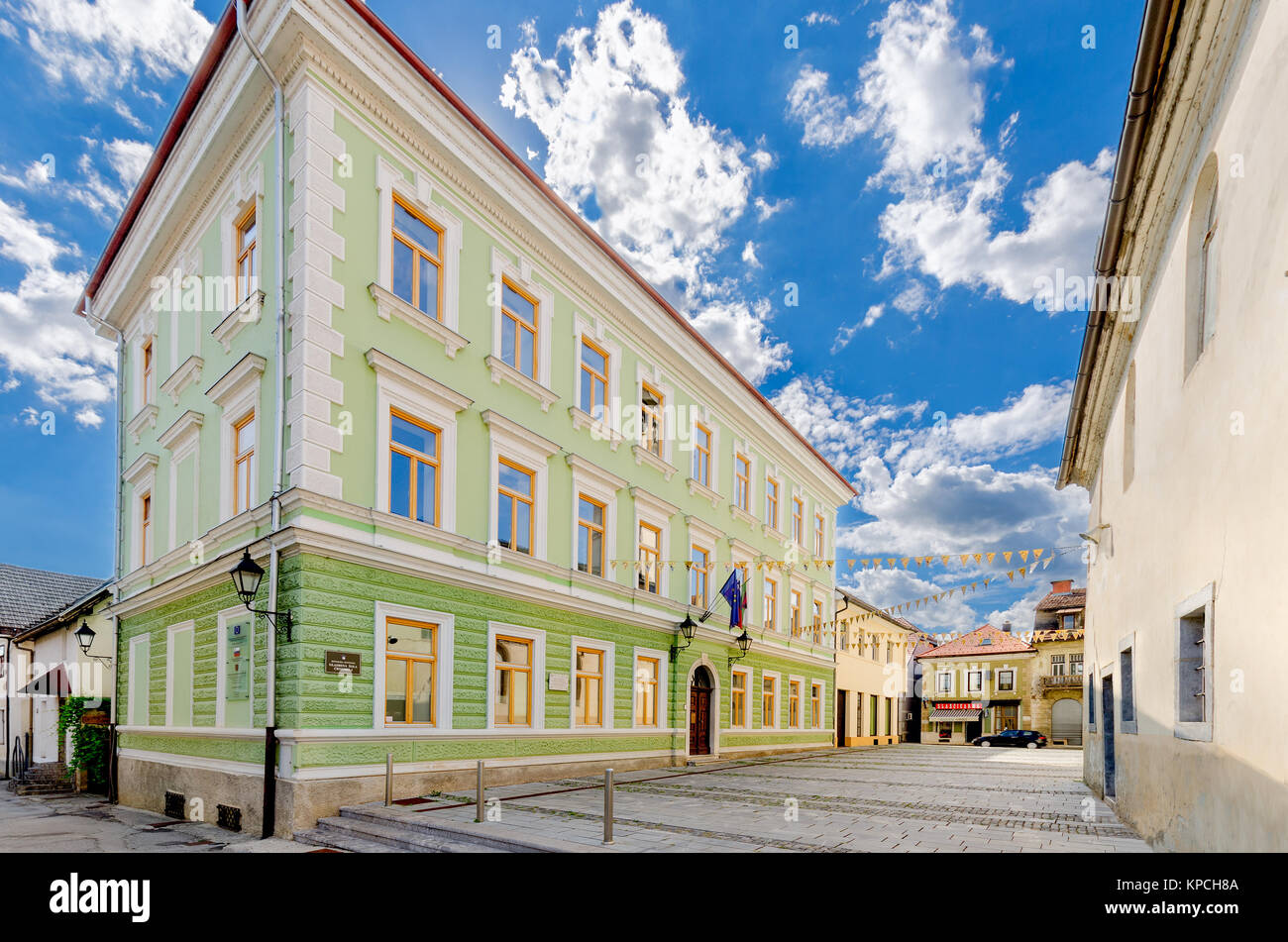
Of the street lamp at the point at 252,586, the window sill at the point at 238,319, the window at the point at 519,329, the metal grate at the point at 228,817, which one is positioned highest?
the window at the point at 519,329

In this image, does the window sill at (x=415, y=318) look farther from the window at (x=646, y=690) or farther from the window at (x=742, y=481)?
the window at (x=742, y=481)

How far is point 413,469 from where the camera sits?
12.8 m

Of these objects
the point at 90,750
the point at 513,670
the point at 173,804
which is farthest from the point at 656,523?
the point at 90,750

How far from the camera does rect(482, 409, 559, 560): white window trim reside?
1423 centimetres

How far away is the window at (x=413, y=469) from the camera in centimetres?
1249

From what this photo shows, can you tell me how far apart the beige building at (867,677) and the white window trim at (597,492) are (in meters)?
16.0

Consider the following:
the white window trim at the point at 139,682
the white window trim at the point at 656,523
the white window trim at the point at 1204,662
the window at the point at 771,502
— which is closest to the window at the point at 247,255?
the white window trim at the point at 139,682

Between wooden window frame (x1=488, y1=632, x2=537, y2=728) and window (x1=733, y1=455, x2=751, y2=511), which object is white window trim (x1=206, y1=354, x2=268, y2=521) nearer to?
wooden window frame (x1=488, y1=632, x2=537, y2=728)

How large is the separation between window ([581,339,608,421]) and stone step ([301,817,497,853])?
31.9ft

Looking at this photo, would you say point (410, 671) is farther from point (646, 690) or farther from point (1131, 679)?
point (1131, 679)

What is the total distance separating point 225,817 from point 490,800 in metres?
4.00

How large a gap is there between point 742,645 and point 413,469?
43.3ft
